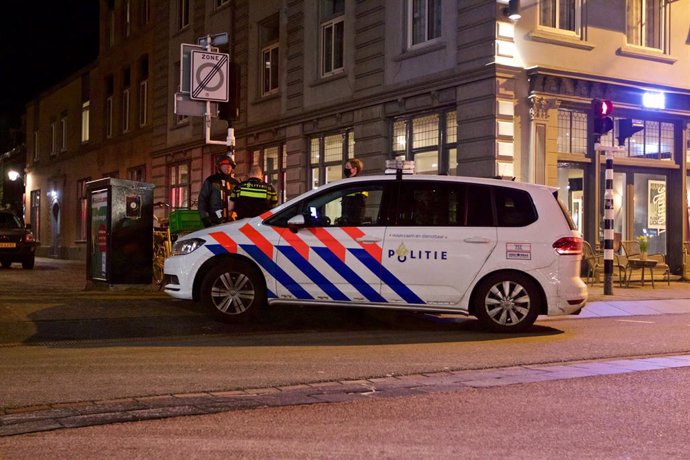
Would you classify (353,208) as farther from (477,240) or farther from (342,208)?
(477,240)

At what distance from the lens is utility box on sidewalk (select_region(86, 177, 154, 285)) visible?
12156 mm

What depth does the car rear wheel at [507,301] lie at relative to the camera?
942 cm

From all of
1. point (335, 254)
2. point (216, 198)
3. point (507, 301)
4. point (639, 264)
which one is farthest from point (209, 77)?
point (639, 264)

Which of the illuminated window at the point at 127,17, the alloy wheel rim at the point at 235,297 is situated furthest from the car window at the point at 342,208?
the illuminated window at the point at 127,17

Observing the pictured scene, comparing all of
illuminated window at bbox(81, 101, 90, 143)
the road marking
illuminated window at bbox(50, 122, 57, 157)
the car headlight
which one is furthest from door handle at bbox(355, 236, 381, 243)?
illuminated window at bbox(50, 122, 57, 157)

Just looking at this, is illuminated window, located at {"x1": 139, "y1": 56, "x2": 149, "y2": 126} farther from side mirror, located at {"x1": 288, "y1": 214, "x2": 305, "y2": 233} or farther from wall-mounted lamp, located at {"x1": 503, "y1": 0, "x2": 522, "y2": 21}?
side mirror, located at {"x1": 288, "y1": 214, "x2": 305, "y2": 233}

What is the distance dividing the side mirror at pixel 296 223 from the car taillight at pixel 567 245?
2898 millimetres

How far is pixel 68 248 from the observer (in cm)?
3541

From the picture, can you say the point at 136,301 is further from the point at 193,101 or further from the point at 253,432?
the point at 253,432

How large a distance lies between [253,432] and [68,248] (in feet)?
107

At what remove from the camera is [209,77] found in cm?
1210

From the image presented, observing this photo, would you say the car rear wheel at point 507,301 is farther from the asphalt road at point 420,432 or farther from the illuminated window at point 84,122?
the illuminated window at point 84,122

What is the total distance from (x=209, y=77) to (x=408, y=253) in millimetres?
4590

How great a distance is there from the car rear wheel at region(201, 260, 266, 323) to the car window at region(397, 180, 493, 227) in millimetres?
1822
